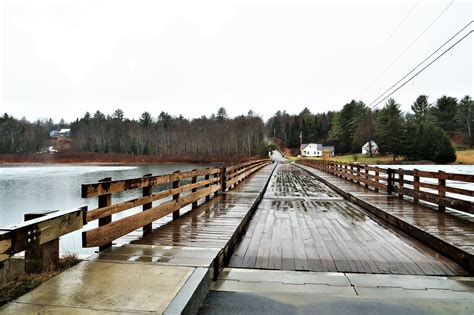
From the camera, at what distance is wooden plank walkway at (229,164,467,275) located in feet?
13.7

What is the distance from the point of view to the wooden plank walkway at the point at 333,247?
13.7 feet

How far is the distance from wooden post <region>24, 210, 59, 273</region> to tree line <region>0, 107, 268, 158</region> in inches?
2933

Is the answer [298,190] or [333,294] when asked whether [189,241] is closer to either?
[333,294]

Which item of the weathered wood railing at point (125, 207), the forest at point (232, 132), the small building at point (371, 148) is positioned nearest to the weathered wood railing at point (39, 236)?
the weathered wood railing at point (125, 207)

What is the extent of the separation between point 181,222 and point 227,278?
2478mm

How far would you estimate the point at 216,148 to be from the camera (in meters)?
87.6

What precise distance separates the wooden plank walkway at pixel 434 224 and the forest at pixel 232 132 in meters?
63.4

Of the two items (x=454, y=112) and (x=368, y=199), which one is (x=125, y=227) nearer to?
(x=368, y=199)

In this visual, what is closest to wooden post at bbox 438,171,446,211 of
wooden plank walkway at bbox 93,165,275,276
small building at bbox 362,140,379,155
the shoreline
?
wooden plank walkway at bbox 93,165,275,276

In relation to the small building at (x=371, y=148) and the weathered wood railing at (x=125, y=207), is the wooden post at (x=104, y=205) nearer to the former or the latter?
the weathered wood railing at (x=125, y=207)

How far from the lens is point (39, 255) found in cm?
318

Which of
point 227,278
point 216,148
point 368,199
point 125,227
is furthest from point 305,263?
point 216,148

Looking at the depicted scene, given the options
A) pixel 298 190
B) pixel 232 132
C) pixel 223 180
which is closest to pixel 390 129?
pixel 232 132

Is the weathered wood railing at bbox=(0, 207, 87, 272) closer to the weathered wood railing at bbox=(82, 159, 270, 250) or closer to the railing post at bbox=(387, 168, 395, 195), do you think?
the weathered wood railing at bbox=(82, 159, 270, 250)
